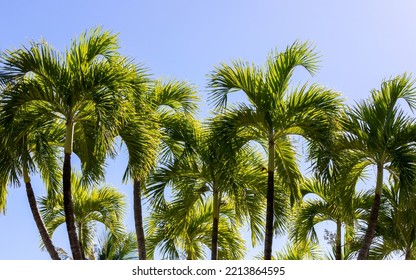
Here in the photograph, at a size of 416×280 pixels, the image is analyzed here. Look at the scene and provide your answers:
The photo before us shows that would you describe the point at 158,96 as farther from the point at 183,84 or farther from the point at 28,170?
the point at 28,170

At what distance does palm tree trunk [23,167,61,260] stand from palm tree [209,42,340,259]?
388 cm

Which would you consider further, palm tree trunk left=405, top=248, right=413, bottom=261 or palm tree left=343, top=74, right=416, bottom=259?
palm tree trunk left=405, top=248, right=413, bottom=261

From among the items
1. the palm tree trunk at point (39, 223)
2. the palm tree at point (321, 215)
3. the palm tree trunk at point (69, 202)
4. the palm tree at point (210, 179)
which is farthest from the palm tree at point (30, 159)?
the palm tree at point (321, 215)

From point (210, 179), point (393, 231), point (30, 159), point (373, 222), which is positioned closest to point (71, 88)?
point (30, 159)

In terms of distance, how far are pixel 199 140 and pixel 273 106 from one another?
2.68 metres

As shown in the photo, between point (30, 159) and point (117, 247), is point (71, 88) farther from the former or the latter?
point (117, 247)

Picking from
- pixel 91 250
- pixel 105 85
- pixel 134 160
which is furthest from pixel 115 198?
pixel 105 85

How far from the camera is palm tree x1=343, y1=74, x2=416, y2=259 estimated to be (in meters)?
11.6

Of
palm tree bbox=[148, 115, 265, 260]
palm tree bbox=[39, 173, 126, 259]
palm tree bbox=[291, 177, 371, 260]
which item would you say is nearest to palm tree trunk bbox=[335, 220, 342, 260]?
palm tree bbox=[291, 177, 371, 260]

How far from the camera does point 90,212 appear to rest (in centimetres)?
1686

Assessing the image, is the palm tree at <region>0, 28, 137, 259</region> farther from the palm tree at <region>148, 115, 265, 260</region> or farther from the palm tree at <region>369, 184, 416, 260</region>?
the palm tree at <region>369, 184, 416, 260</region>

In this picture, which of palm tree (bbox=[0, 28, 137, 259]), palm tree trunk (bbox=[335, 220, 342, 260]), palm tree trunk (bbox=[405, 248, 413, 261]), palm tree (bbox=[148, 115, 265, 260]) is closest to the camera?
palm tree (bbox=[0, 28, 137, 259])

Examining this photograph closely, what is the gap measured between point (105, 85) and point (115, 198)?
6443mm

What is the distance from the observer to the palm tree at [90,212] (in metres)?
16.5
